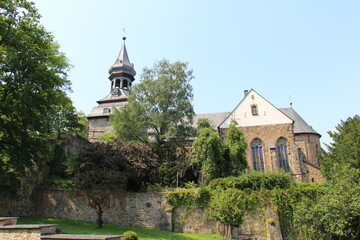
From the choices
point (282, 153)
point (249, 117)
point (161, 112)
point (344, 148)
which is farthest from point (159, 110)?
point (344, 148)

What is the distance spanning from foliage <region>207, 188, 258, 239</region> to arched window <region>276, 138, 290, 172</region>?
11.2 metres

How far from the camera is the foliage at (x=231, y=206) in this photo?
49.9 ft

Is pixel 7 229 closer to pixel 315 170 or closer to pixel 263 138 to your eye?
pixel 263 138

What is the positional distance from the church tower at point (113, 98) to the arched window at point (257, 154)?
53.1 ft

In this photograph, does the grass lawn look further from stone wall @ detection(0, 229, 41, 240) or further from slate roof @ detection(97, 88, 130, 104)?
slate roof @ detection(97, 88, 130, 104)

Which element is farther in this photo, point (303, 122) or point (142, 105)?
point (303, 122)

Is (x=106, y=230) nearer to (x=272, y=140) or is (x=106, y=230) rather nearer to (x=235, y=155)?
(x=235, y=155)

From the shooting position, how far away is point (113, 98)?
37.7m

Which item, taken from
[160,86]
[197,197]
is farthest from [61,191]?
[160,86]

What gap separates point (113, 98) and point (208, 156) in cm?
2015

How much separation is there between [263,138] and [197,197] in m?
13.0

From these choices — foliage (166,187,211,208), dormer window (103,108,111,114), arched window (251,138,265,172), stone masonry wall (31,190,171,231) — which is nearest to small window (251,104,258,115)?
arched window (251,138,265,172)

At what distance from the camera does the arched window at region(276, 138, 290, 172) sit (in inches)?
1101

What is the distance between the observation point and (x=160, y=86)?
26031 mm
